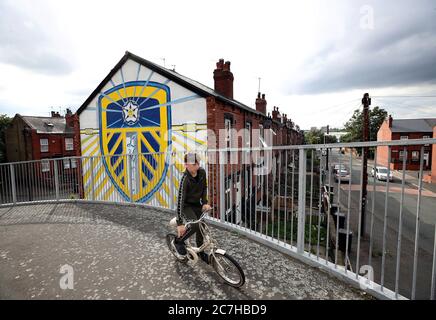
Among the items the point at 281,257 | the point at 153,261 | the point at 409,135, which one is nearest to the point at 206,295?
the point at 153,261

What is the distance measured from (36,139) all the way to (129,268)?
3097 centimetres

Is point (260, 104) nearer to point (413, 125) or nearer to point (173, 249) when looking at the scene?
point (173, 249)

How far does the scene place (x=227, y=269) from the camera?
10.4 feet

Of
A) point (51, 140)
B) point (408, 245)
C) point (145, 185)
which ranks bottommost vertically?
point (408, 245)

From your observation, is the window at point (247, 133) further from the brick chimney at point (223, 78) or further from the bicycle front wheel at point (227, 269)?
the bicycle front wheel at point (227, 269)

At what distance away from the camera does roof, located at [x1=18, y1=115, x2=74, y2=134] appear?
27.3 metres

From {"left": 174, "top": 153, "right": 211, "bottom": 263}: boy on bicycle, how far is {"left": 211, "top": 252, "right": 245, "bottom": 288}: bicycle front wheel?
0.28 m

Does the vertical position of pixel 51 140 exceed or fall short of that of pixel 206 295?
it exceeds it

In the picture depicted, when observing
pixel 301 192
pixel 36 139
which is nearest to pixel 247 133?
pixel 301 192

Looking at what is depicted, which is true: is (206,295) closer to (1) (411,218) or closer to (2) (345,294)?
(2) (345,294)

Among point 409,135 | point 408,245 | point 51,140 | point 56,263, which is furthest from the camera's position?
point 409,135

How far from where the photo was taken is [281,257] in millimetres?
3777

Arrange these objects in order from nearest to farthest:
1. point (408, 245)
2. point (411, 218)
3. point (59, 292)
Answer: point (59, 292) → point (408, 245) → point (411, 218)
